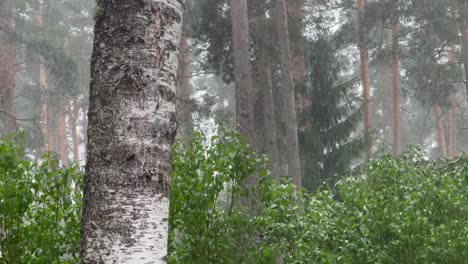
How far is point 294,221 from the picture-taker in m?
5.83

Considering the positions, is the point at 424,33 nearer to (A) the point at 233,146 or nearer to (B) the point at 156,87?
(A) the point at 233,146

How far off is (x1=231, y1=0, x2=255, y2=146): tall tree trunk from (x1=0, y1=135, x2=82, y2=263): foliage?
6.47m

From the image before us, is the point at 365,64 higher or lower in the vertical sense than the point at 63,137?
higher

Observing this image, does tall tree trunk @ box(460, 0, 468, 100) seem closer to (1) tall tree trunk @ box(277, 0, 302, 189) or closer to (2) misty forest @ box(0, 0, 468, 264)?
(2) misty forest @ box(0, 0, 468, 264)

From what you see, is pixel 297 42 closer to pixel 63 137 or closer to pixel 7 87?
pixel 7 87

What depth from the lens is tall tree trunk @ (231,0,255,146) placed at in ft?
38.7

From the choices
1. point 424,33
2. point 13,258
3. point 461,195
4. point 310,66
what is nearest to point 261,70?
point 310,66

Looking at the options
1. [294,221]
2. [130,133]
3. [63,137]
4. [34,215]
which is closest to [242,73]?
[294,221]

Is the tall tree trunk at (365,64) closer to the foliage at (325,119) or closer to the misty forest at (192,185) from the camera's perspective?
the foliage at (325,119)

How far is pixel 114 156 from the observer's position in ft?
7.14

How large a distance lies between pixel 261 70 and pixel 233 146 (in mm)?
10615

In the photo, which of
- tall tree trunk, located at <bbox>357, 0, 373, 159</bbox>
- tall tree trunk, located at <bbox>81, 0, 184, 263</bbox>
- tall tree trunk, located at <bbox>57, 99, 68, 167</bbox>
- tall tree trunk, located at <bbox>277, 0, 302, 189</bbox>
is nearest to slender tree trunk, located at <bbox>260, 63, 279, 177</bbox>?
tall tree trunk, located at <bbox>277, 0, 302, 189</bbox>

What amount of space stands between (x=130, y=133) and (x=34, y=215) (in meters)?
3.37

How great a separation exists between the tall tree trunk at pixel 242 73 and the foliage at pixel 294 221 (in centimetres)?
551
